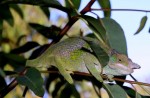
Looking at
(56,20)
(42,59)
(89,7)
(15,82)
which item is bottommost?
(56,20)

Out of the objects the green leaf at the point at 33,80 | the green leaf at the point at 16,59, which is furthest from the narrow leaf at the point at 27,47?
the green leaf at the point at 33,80

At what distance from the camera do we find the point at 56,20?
3.59m

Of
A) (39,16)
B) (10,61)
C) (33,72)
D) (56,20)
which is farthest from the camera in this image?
(56,20)

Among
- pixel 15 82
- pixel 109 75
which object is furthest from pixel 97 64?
pixel 15 82

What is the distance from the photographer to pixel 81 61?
774 millimetres

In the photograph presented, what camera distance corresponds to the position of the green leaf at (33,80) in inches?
33.4

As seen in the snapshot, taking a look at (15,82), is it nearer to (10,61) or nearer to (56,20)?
(10,61)

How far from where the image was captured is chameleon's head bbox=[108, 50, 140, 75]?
2.47ft

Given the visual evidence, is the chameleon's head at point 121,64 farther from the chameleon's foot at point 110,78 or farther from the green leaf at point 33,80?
the green leaf at point 33,80

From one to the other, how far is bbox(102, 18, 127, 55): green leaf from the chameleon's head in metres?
0.12

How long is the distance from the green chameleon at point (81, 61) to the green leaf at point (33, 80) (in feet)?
0.28

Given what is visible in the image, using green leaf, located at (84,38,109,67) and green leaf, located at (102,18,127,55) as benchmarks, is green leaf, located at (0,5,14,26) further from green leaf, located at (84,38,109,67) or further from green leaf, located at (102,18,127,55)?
green leaf, located at (84,38,109,67)

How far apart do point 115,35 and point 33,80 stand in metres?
0.25

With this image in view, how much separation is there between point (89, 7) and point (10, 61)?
0.59m
